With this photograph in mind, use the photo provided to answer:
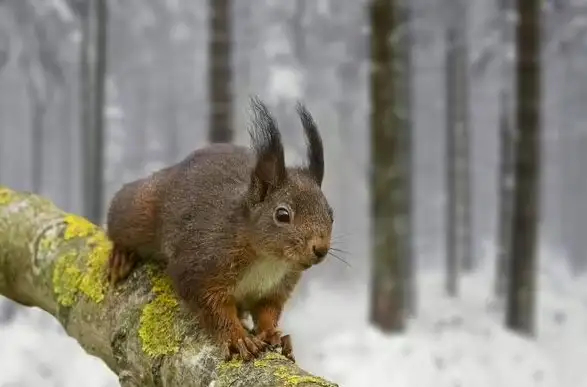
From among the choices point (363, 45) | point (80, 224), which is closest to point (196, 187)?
point (80, 224)

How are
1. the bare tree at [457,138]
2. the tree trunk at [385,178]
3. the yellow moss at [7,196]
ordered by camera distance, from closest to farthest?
the yellow moss at [7,196]
the tree trunk at [385,178]
the bare tree at [457,138]

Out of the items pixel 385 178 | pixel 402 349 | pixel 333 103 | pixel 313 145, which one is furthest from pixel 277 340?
pixel 333 103

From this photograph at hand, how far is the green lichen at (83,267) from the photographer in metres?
1.01

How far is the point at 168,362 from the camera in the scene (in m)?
0.80

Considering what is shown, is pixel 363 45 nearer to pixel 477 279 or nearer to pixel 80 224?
pixel 477 279

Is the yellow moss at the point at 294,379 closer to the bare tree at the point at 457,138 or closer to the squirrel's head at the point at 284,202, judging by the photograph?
the squirrel's head at the point at 284,202

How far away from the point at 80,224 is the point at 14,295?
246 mm

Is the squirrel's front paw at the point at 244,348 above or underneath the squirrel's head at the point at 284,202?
underneath

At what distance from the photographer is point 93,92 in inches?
131

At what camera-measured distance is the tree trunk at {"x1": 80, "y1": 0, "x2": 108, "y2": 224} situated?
10.5 feet

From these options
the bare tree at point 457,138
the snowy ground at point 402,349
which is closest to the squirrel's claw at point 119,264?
the snowy ground at point 402,349

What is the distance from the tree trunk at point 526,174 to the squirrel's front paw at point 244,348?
234 cm

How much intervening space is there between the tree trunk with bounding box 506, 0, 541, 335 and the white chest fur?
87.3 inches

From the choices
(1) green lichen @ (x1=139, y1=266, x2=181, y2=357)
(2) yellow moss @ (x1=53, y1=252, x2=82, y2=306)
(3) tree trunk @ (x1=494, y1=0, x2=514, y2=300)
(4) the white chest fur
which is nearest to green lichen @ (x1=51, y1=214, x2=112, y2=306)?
(2) yellow moss @ (x1=53, y1=252, x2=82, y2=306)
